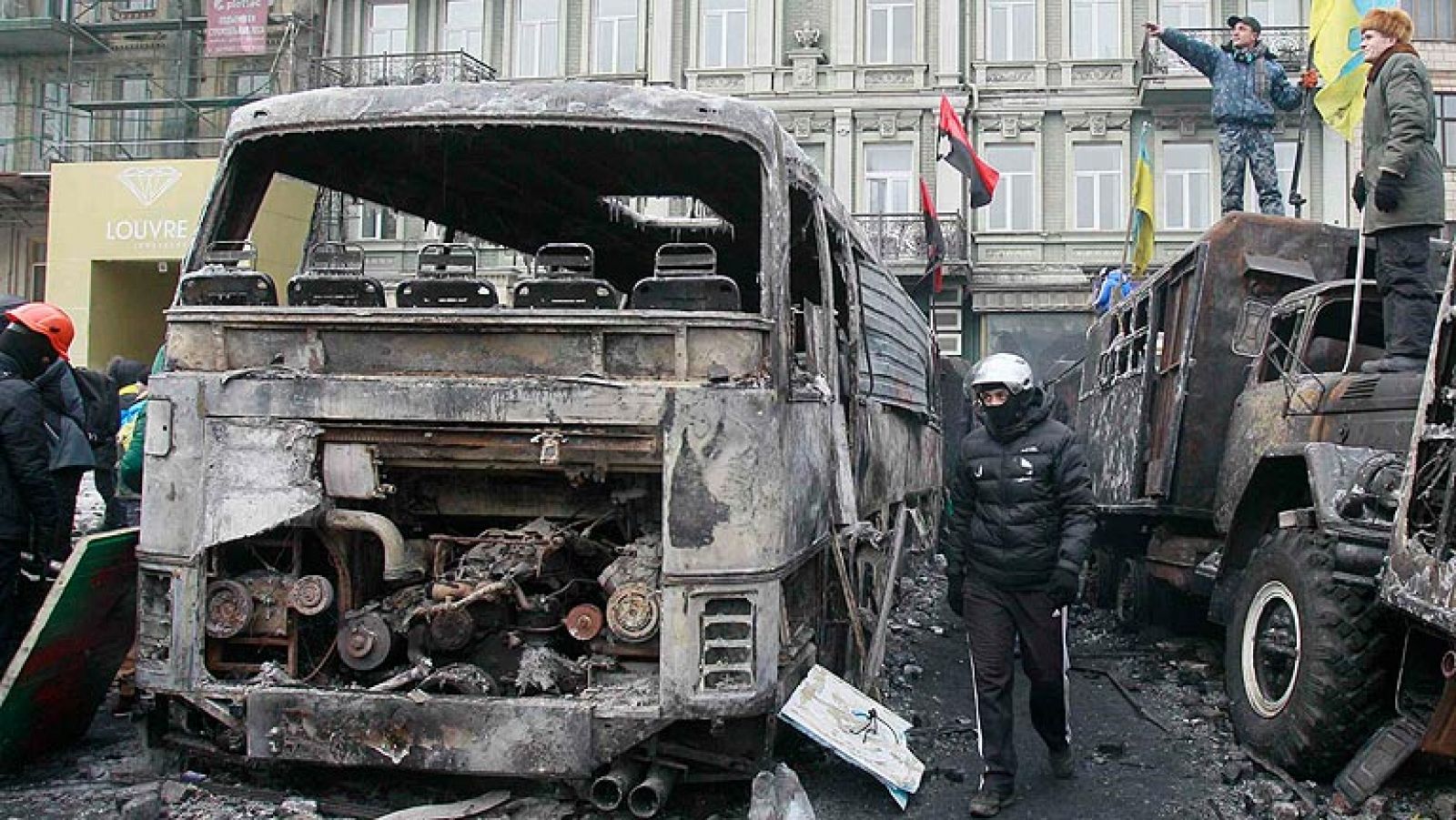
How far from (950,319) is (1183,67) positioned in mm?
6750

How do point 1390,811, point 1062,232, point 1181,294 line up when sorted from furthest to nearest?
point 1062,232, point 1181,294, point 1390,811

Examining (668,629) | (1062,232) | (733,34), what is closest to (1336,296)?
(668,629)

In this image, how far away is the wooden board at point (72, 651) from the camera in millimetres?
4734

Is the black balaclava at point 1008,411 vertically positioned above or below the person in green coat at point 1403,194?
below

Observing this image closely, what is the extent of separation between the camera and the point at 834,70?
2598 cm

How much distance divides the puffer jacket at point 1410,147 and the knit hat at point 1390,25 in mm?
109

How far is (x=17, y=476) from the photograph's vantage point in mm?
5160

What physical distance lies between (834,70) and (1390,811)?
22.9 metres

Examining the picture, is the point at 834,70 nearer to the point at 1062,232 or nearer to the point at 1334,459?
the point at 1062,232

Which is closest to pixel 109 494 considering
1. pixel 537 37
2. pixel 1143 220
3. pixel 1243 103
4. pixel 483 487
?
pixel 483 487

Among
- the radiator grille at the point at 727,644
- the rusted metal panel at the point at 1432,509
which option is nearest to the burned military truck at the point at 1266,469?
the rusted metal panel at the point at 1432,509

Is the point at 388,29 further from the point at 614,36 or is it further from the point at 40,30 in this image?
the point at 40,30

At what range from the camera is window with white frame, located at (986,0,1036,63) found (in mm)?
25812

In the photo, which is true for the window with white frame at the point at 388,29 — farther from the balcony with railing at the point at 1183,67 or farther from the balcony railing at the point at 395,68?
the balcony with railing at the point at 1183,67
